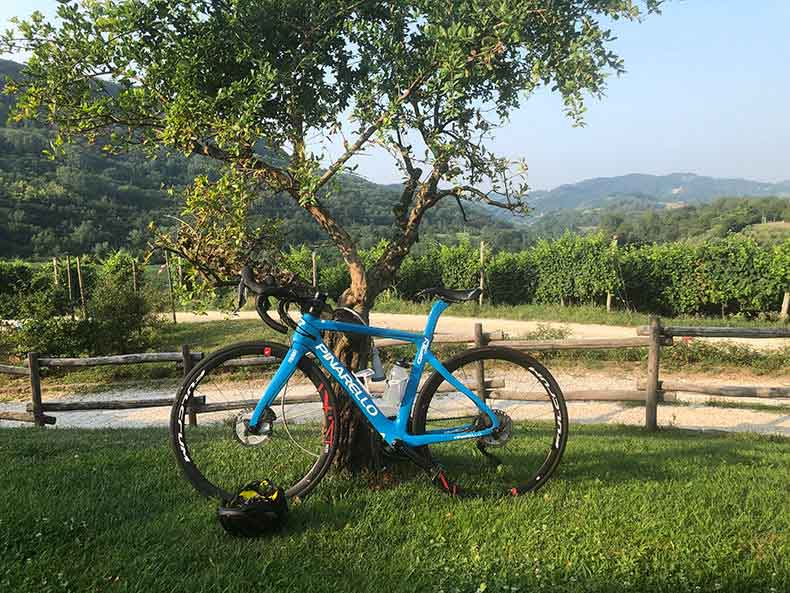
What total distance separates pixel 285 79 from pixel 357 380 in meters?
1.89

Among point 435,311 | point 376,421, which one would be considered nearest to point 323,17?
point 435,311

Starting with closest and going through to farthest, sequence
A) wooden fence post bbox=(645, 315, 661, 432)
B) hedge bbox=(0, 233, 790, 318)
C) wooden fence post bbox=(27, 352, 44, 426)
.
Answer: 1. wooden fence post bbox=(645, 315, 661, 432)
2. wooden fence post bbox=(27, 352, 44, 426)
3. hedge bbox=(0, 233, 790, 318)

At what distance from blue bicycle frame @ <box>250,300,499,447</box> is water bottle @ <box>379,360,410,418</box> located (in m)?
0.04

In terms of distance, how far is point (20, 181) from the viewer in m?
63.4

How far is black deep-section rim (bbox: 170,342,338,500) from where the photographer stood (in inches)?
127

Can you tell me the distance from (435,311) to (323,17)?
1930 mm

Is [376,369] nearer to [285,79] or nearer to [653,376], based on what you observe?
[285,79]

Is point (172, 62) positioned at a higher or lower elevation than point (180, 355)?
higher

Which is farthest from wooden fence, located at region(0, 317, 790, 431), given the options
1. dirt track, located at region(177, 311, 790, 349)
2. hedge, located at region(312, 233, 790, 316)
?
hedge, located at region(312, 233, 790, 316)

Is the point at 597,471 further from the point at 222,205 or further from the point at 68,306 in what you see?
the point at 68,306

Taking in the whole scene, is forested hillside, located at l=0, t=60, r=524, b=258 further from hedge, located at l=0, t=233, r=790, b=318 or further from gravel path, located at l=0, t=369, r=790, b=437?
gravel path, located at l=0, t=369, r=790, b=437

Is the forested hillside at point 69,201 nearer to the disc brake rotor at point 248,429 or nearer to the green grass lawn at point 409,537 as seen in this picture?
the green grass lawn at point 409,537

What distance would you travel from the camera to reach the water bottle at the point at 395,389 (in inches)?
135

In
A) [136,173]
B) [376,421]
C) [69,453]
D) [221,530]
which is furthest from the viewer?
[136,173]
